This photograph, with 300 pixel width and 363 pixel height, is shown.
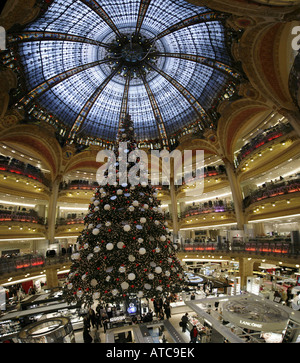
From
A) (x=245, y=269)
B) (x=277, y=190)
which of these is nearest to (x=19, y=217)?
(x=245, y=269)

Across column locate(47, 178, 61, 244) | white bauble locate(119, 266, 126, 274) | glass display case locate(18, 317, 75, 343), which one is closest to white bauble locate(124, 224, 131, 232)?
white bauble locate(119, 266, 126, 274)

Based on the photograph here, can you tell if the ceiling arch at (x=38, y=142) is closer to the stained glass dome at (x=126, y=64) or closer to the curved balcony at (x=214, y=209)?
the stained glass dome at (x=126, y=64)

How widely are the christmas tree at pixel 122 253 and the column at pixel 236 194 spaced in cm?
1730

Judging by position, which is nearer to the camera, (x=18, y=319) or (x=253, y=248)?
(x=18, y=319)

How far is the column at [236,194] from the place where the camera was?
23.7m

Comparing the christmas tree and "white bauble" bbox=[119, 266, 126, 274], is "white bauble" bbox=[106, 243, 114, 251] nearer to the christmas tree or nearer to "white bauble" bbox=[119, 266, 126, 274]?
the christmas tree

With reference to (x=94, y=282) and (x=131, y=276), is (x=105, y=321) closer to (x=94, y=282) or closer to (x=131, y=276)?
(x=94, y=282)

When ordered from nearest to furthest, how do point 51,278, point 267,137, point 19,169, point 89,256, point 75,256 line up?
point 89,256
point 75,256
point 267,137
point 19,169
point 51,278

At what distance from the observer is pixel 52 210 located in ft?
86.4

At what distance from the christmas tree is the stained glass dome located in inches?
617

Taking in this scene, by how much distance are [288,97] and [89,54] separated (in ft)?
66.6

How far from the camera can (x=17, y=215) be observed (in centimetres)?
2058

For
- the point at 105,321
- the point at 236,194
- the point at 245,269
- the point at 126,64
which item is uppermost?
the point at 126,64

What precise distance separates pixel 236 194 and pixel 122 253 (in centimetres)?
2049
